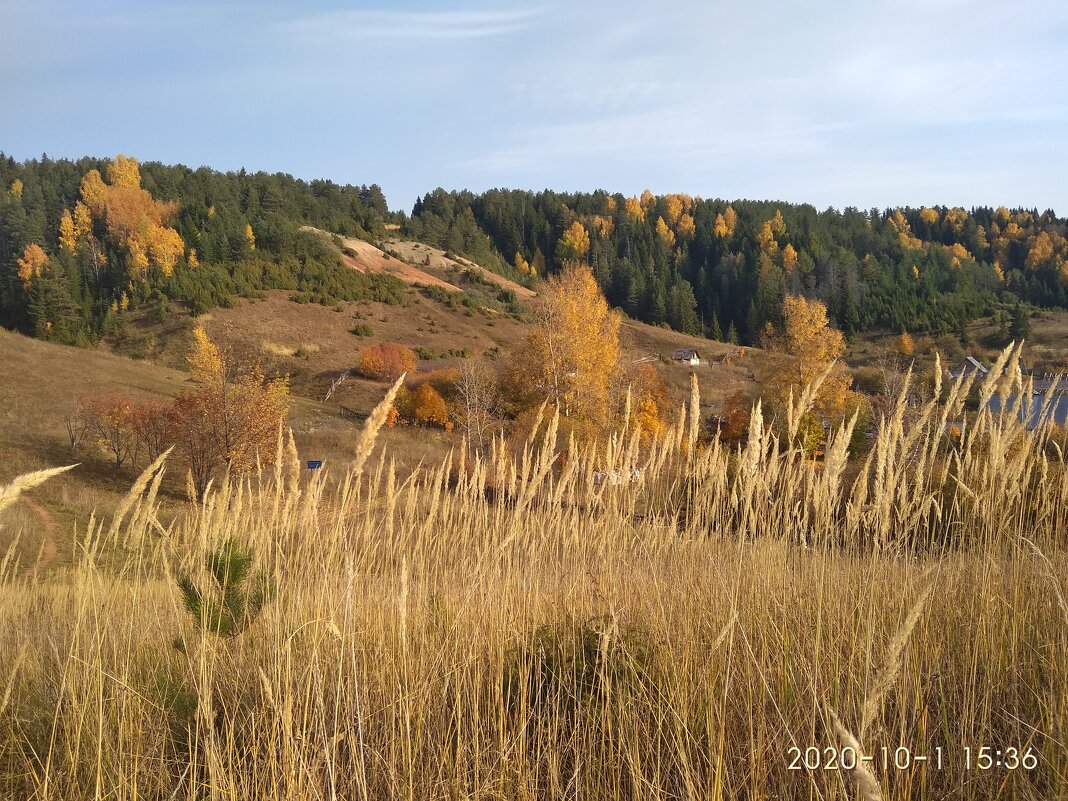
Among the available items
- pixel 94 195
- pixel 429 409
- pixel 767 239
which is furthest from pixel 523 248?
pixel 429 409

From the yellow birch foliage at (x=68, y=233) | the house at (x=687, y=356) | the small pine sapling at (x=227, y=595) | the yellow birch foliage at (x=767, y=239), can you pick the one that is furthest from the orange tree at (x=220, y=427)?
the yellow birch foliage at (x=767, y=239)

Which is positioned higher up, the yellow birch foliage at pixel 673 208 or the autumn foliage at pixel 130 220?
the yellow birch foliage at pixel 673 208

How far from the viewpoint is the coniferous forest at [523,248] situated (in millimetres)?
66562

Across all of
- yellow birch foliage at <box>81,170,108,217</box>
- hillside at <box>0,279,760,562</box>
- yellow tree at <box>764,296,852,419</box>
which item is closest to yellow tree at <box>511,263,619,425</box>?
hillside at <box>0,279,760,562</box>

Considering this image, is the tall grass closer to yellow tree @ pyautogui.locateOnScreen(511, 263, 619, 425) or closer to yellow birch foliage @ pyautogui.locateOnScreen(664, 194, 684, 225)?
yellow tree @ pyautogui.locateOnScreen(511, 263, 619, 425)

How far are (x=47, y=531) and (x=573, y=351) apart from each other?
19749 mm

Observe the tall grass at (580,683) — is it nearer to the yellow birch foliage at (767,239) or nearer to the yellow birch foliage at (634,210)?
the yellow birch foliage at (767,239)

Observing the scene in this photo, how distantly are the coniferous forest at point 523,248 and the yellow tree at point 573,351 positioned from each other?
138 ft

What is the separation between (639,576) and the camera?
3332 mm

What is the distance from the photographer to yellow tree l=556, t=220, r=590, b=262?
5285 inches

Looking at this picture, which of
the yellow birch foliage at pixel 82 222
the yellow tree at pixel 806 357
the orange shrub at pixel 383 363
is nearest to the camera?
the yellow tree at pixel 806 357

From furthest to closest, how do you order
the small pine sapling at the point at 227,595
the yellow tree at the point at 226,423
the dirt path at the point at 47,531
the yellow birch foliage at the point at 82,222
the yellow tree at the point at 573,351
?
the yellow birch foliage at the point at 82,222
the yellow tree at the point at 573,351
the yellow tree at the point at 226,423
the dirt path at the point at 47,531
the small pine sapling at the point at 227,595

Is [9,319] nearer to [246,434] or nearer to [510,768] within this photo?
[246,434]

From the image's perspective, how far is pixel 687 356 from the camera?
67312 mm
